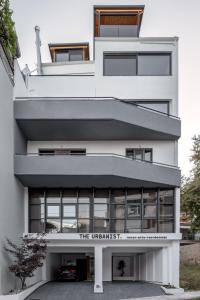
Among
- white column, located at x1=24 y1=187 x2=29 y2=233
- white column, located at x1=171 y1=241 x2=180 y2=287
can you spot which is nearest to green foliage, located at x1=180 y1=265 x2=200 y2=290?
white column, located at x1=171 y1=241 x2=180 y2=287

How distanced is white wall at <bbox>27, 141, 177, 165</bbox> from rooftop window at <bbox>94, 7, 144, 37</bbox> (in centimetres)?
685

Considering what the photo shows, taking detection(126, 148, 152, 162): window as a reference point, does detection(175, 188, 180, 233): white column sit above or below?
below

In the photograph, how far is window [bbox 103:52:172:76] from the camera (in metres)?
22.6

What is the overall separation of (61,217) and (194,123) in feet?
60.6

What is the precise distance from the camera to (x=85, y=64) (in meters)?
25.7

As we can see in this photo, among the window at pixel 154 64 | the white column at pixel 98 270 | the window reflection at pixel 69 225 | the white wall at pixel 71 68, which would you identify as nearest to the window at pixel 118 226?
the white column at pixel 98 270

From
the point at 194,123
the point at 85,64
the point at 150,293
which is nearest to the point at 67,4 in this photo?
the point at 85,64

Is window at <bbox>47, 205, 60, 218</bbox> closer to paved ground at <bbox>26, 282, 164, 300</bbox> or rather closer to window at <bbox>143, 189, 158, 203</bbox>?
paved ground at <bbox>26, 282, 164, 300</bbox>

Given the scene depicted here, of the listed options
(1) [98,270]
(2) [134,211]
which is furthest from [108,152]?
(1) [98,270]

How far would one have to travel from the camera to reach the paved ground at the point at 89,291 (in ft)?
60.3

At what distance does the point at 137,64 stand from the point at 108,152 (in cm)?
525

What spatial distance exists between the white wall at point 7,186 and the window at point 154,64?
25.4 ft

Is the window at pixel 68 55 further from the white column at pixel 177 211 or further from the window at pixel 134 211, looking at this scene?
the white column at pixel 177 211

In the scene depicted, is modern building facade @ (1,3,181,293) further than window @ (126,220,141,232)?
No
